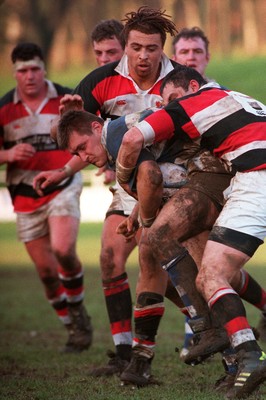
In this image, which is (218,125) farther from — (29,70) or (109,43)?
(29,70)

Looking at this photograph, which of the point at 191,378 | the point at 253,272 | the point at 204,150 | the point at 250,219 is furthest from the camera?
the point at 253,272

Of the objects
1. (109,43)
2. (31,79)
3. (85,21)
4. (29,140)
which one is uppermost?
(109,43)

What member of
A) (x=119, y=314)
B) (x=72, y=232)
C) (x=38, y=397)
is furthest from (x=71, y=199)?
(x=38, y=397)

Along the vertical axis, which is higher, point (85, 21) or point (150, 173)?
point (150, 173)

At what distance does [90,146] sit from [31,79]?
12.1ft

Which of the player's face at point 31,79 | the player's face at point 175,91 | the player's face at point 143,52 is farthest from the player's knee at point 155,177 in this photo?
the player's face at point 31,79

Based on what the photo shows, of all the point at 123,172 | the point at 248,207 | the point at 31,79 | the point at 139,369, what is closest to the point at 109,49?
the point at 31,79

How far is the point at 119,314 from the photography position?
786cm

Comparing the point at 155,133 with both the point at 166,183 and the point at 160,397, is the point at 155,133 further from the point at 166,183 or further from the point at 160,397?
the point at 160,397

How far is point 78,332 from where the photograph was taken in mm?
9789

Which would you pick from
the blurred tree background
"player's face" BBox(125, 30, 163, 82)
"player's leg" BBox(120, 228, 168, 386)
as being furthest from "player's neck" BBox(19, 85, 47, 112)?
the blurred tree background

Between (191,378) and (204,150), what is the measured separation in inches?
70.6

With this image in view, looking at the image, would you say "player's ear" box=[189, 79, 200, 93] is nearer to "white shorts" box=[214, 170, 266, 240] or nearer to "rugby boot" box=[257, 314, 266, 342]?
"white shorts" box=[214, 170, 266, 240]

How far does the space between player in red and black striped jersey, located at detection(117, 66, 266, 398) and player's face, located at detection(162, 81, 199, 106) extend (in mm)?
273
